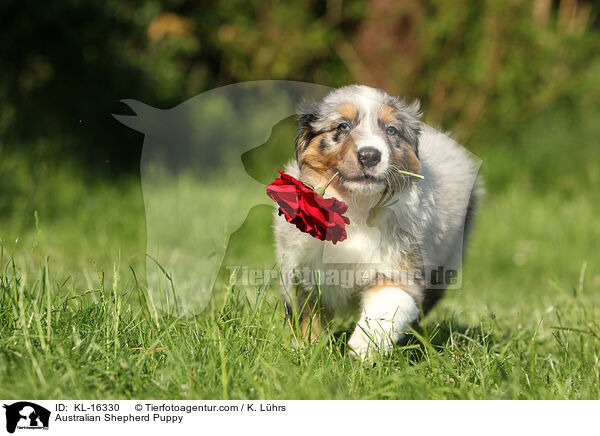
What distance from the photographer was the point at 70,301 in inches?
99.1

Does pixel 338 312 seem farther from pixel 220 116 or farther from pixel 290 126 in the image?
pixel 220 116

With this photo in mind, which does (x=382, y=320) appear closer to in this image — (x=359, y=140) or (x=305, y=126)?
(x=359, y=140)

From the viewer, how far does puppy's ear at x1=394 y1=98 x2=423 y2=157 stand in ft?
8.46

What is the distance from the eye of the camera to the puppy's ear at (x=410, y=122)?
8.46ft

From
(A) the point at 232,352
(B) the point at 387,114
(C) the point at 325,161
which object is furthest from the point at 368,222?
(A) the point at 232,352

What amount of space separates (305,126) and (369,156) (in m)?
0.40

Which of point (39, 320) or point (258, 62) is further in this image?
point (258, 62)

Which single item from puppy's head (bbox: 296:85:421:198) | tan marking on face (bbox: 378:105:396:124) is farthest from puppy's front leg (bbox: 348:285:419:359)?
tan marking on face (bbox: 378:105:396:124)

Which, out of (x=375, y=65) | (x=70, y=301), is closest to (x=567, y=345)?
(x=70, y=301)

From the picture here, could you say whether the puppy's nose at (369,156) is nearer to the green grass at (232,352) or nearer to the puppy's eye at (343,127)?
the puppy's eye at (343,127)

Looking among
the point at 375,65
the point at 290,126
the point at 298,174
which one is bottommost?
the point at 298,174

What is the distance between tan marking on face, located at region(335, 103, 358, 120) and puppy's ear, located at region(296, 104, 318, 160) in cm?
13
